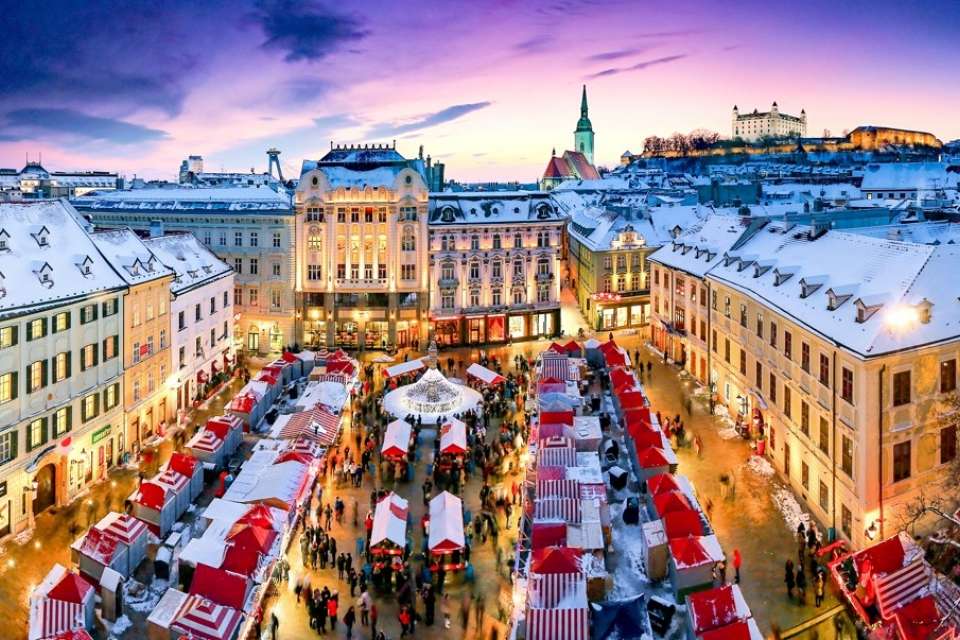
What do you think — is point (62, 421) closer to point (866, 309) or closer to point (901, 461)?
point (866, 309)

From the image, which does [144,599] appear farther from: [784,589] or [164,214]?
[164,214]

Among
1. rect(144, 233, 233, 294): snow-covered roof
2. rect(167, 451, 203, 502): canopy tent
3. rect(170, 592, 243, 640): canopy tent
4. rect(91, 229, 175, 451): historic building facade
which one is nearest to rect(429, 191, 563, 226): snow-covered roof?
rect(144, 233, 233, 294): snow-covered roof

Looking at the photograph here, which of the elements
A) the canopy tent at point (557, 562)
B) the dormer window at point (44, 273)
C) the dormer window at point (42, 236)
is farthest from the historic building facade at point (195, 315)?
the canopy tent at point (557, 562)

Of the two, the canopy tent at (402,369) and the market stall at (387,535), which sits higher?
the canopy tent at (402,369)

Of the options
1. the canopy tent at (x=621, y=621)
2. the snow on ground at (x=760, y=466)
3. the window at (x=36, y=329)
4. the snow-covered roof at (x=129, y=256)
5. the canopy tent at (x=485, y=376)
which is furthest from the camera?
the canopy tent at (x=485, y=376)

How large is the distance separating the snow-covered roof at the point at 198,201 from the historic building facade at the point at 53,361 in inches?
999

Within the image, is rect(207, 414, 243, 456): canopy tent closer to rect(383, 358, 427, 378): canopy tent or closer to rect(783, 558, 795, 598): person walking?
rect(383, 358, 427, 378): canopy tent

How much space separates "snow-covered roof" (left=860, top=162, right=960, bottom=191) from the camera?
118250 mm

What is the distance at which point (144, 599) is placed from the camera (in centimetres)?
2705

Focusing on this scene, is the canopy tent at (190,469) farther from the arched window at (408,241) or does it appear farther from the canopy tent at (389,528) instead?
the arched window at (408,241)

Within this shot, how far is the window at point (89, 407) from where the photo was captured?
121 ft

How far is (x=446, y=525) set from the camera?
29062mm

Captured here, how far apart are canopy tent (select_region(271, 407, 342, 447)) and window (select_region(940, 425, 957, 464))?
28249 millimetres

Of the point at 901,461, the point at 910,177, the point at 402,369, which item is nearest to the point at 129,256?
the point at 402,369
